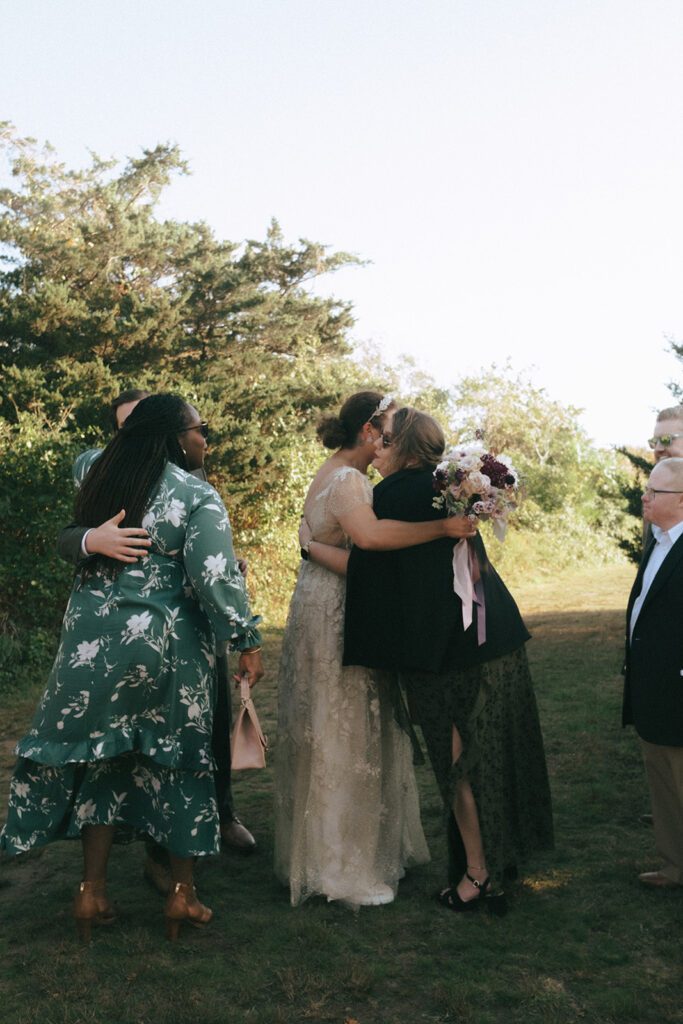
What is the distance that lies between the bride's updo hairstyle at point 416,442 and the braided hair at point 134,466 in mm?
891

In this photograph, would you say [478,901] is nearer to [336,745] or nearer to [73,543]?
[336,745]

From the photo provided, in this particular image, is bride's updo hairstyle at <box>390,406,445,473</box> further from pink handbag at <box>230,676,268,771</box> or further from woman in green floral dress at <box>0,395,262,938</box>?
pink handbag at <box>230,676,268,771</box>

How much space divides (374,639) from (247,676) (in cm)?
55

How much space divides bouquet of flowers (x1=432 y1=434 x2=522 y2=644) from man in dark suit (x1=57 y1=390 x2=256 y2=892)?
973 mm

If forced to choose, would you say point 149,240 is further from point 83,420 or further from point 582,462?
point 582,462

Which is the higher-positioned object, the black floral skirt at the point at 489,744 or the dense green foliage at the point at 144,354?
the dense green foliage at the point at 144,354

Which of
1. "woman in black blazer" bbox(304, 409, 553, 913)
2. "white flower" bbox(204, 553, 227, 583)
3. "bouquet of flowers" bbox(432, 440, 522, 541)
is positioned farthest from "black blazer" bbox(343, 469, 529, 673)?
"white flower" bbox(204, 553, 227, 583)

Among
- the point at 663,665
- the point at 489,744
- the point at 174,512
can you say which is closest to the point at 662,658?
the point at 663,665

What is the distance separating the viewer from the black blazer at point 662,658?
353 centimetres

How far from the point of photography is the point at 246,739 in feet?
11.2

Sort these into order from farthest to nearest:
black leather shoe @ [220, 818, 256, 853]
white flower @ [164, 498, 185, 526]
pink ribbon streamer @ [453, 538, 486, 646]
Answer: black leather shoe @ [220, 818, 256, 853], pink ribbon streamer @ [453, 538, 486, 646], white flower @ [164, 498, 185, 526]

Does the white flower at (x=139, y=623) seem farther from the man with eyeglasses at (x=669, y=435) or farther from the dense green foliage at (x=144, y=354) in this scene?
the dense green foliage at (x=144, y=354)

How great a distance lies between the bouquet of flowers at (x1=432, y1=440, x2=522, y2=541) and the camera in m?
3.27

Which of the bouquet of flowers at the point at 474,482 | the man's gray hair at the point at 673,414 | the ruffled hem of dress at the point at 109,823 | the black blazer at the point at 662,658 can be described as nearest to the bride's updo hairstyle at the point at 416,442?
the bouquet of flowers at the point at 474,482
